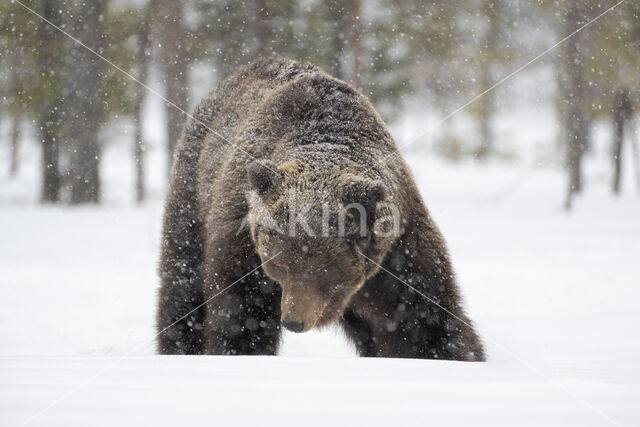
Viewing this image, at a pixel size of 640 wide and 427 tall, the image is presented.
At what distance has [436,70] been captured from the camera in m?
19.7

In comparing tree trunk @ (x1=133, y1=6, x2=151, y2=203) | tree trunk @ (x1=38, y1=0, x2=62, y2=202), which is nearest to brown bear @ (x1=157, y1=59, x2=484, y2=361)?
tree trunk @ (x1=133, y1=6, x2=151, y2=203)

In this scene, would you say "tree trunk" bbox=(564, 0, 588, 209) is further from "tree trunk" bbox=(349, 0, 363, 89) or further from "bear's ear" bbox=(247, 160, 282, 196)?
"bear's ear" bbox=(247, 160, 282, 196)

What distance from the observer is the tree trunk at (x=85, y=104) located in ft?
50.2

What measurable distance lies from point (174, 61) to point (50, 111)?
15.9 ft

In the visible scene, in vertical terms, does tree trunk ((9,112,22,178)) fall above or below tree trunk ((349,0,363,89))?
below

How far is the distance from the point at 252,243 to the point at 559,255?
7681mm

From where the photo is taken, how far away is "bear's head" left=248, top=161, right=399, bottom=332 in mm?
3592

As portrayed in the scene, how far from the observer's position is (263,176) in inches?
145

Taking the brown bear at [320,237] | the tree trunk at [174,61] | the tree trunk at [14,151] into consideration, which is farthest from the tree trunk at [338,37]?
the tree trunk at [14,151]

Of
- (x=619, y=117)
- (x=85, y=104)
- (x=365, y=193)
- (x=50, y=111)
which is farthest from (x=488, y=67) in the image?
(x=365, y=193)

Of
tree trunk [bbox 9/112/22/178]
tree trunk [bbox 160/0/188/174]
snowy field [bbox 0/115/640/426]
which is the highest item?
tree trunk [bbox 160/0/188/174]

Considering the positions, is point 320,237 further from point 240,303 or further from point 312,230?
point 240,303

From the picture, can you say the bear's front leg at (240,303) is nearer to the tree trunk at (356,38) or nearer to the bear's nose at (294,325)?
the bear's nose at (294,325)

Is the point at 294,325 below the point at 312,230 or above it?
below
